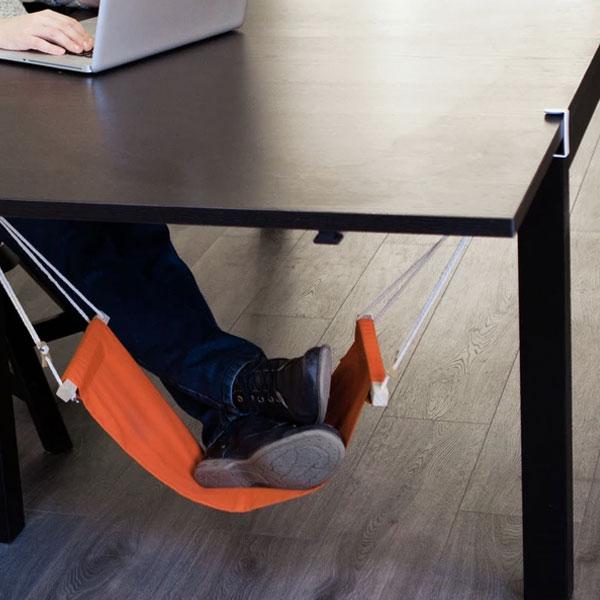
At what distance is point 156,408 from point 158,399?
16 mm

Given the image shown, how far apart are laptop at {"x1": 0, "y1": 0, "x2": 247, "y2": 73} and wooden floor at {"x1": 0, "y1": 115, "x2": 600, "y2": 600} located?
0.75 meters

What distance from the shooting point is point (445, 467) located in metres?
2.16

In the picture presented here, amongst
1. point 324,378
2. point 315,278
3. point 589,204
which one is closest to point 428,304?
point 324,378

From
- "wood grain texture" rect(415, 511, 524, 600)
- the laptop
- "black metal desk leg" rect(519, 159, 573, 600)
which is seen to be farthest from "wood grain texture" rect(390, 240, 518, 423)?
the laptop

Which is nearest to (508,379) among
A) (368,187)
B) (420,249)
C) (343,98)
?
(420,249)

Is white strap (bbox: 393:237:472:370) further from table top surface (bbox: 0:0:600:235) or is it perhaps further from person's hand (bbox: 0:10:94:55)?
person's hand (bbox: 0:10:94:55)

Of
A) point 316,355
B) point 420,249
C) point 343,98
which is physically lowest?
point 420,249

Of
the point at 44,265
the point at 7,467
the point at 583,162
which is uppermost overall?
the point at 44,265

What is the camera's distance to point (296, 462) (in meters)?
1.69

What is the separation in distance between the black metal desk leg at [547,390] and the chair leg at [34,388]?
3.00 ft

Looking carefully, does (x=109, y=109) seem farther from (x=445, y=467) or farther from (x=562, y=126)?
(x=445, y=467)

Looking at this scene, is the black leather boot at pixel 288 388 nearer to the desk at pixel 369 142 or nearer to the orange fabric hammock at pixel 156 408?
the orange fabric hammock at pixel 156 408

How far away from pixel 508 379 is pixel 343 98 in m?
0.97

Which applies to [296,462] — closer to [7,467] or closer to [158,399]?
[158,399]
